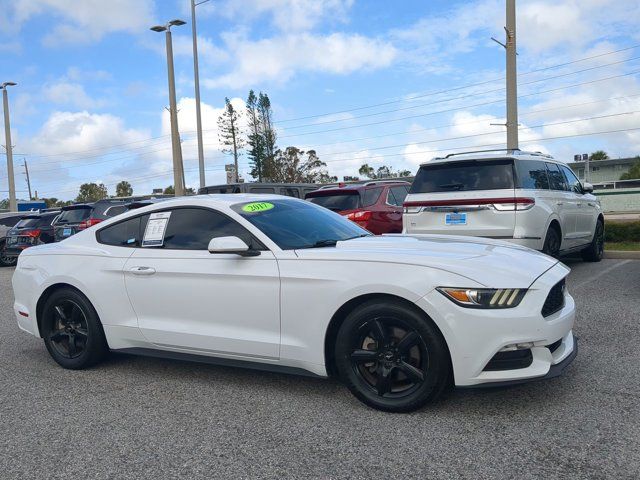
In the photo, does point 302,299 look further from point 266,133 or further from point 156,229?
point 266,133

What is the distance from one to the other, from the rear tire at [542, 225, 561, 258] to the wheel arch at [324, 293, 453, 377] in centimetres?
496

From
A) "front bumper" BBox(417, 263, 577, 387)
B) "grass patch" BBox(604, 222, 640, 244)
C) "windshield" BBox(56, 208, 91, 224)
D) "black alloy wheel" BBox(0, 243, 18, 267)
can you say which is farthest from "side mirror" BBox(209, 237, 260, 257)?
"black alloy wheel" BBox(0, 243, 18, 267)

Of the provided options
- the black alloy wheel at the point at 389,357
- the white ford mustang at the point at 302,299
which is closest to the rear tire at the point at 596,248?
the white ford mustang at the point at 302,299

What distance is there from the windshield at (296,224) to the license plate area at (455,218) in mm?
3037

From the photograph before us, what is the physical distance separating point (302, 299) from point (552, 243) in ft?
18.4

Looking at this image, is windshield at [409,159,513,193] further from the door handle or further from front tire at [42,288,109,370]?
front tire at [42,288,109,370]

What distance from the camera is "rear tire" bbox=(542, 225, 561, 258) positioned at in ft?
26.4

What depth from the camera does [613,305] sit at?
676 cm

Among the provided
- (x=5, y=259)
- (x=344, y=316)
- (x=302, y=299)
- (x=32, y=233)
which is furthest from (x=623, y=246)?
(x=5, y=259)

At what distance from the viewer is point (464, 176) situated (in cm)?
784

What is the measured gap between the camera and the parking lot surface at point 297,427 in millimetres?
3061

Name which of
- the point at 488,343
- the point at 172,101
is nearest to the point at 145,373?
the point at 488,343

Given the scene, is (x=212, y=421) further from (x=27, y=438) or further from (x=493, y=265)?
(x=493, y=265)

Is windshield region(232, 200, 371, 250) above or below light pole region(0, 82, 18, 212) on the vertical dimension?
below
